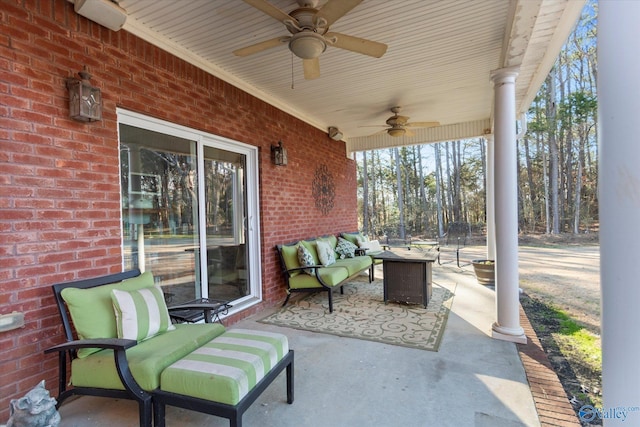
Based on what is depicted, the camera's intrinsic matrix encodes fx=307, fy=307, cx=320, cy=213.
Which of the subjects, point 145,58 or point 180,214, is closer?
point 145,58

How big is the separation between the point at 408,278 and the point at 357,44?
2.93 metres

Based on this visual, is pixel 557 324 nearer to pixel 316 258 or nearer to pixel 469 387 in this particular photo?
pixel 469 387

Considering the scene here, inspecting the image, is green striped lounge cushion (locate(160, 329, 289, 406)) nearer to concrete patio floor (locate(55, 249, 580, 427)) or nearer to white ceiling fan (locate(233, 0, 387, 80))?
concrete patio floor (locate(55, 249, 580, 427))

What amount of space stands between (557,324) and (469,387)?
2.07 m

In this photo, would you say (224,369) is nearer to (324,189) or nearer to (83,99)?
(83,99)

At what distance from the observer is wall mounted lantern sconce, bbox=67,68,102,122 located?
84.5 inches

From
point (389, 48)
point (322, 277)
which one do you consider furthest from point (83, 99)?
point (322, 277)

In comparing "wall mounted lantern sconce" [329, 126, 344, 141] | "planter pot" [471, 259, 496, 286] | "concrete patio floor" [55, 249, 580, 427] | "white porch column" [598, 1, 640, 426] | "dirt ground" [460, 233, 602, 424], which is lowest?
"dirt ground" [460, 233, 602, 424]

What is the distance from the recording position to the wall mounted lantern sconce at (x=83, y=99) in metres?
2.15

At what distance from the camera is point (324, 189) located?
19.7ft

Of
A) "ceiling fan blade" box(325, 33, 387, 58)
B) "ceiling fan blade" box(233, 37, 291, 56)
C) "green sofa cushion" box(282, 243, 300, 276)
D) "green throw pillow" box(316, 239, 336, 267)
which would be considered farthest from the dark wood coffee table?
"ceiling fan blade" box(233, 37, 291, 56)

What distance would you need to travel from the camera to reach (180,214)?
325 cm

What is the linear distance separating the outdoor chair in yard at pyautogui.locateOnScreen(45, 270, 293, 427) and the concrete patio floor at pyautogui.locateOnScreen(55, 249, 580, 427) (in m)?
0.21

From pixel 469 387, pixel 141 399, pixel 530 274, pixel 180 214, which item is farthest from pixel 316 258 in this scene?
pixel 530 274
